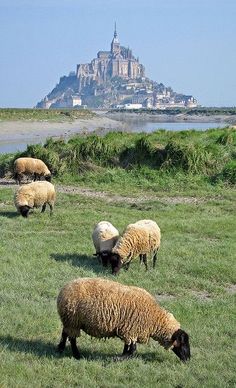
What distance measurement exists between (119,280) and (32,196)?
248 inches

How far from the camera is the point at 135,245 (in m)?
11.3

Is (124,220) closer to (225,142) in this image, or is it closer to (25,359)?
(25,359)

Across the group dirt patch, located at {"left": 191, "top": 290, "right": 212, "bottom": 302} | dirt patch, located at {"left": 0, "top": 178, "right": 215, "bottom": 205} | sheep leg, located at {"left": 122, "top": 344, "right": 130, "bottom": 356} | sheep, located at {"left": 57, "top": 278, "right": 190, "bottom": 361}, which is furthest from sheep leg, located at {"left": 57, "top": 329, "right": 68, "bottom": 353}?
dirt patch, located at {"left": 0, "top": 178, "right": 215, "bottom": 205}

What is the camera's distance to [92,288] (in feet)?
24.0

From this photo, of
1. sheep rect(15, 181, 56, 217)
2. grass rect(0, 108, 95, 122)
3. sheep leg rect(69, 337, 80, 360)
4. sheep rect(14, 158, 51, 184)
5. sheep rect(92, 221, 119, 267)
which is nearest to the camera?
sheep leg rect(69, 337, 80, 360)

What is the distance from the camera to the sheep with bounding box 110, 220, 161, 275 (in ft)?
36.0

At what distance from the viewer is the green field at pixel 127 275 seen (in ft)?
22.7

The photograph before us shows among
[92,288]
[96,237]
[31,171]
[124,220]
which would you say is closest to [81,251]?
[96,237]

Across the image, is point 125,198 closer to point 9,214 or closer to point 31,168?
point 31,168

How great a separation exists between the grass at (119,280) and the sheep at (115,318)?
258 millimetres

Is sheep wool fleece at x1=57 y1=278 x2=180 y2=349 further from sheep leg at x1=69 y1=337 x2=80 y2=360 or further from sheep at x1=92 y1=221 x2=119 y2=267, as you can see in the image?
sheep at x1=92 y1=221 x2=119 y2=267

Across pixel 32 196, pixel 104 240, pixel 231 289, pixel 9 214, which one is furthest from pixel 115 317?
pixel 9 214

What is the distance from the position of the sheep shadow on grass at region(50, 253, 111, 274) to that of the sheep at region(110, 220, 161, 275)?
345 millimetres

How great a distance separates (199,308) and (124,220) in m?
6.78
